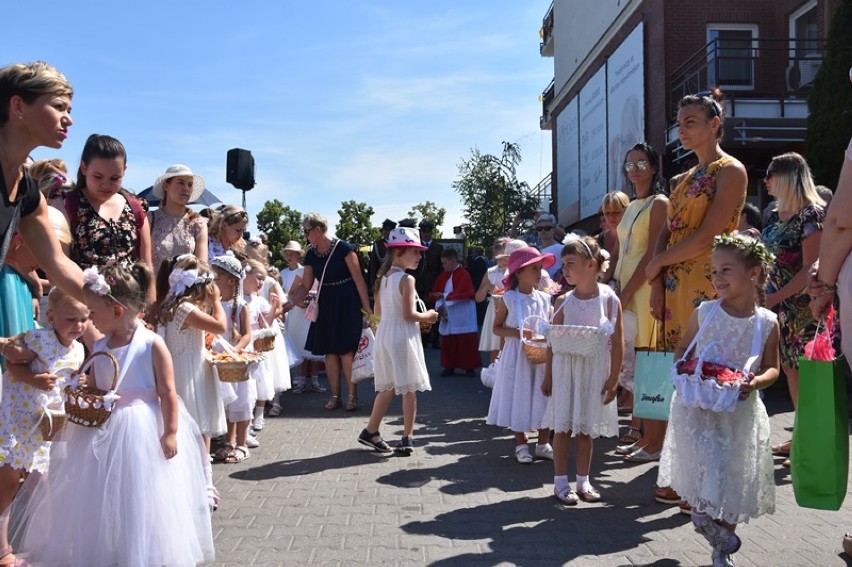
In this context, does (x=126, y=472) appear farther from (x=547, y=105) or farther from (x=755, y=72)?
(x=547, y=105)

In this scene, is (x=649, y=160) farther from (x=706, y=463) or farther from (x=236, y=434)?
(x=236, y=434)

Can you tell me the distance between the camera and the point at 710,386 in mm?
4125

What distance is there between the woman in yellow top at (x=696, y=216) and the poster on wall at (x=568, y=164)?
88.3 feet

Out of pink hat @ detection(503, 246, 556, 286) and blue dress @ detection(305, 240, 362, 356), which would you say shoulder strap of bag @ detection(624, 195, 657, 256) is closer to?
pink hat @ detection(503, 246, 556, 286)

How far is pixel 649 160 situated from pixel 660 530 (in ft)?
10.4

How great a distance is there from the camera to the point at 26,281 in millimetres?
4473

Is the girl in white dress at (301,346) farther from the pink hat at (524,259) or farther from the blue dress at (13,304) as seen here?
the blue dress at (13,304)

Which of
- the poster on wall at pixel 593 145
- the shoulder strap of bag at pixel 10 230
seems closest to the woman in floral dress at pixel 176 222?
the shoulder strap of bag at pixel 10 230

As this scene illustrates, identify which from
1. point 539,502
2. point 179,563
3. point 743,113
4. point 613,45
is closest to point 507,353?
point 539,502

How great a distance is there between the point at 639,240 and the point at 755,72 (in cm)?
1627

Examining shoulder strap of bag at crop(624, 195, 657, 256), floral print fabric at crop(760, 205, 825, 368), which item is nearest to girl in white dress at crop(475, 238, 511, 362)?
shoulder strap of bag at crop(624, 195, 657, 256)

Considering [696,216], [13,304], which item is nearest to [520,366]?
[696,216]

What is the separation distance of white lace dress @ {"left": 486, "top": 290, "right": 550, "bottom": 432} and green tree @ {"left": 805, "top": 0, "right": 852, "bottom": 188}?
9.96 metres

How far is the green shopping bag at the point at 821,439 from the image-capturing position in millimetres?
3738
